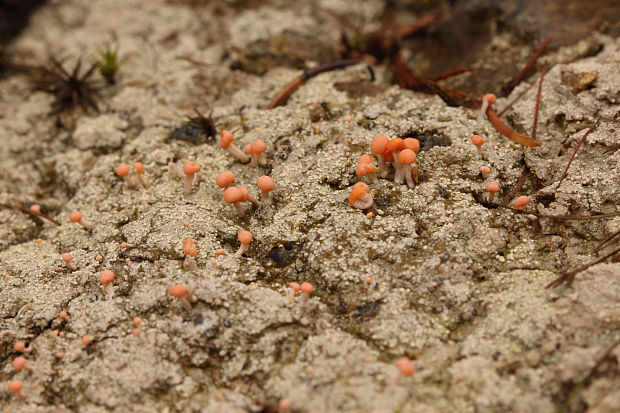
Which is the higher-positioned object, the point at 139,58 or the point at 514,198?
the point at 139,58

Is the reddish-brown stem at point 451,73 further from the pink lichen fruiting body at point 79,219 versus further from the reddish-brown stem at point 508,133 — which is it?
the pink lichen fruiting body at point 79,219

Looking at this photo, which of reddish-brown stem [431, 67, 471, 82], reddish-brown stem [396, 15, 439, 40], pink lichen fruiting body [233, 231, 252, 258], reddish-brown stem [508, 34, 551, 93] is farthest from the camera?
reddish-brown stem [396, 15, 439, 40]

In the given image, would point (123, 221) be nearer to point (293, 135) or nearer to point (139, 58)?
point (293, 135)

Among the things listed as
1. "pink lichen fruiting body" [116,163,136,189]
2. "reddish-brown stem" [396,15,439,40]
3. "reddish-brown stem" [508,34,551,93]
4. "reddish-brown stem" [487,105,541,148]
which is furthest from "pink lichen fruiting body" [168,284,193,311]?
"reddish-brown stem" [396,15,439,40]

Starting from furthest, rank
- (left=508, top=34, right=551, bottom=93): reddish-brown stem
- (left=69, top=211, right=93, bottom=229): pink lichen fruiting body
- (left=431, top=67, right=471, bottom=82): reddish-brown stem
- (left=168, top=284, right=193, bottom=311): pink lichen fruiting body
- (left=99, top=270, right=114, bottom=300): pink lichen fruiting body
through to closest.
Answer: (left=431, top=67, right=471, bottom=82): reddish-brown stem
(left=508, top=34, right=551, bottom=93): reddish-brown stem
(left=69, top=211, right=93, bottom=229): pink lichen fruiting body
(left=99, top=270, right=114, bottom=300): pink lichen fruiting body
(left=168, top=284, right=193, bottom=311): pink lichen fruiting body

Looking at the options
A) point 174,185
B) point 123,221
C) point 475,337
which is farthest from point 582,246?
point 123,221

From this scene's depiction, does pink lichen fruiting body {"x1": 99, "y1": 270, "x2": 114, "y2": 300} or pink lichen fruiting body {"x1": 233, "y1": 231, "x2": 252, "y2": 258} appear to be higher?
pink lichen fruiting body {"x1": 233, "y1": 231, "x2": 252, "y2": 258}

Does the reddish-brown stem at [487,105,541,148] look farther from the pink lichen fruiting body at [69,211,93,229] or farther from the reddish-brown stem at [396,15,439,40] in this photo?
the pink lichen fruiting body at [69,211,93,229]
